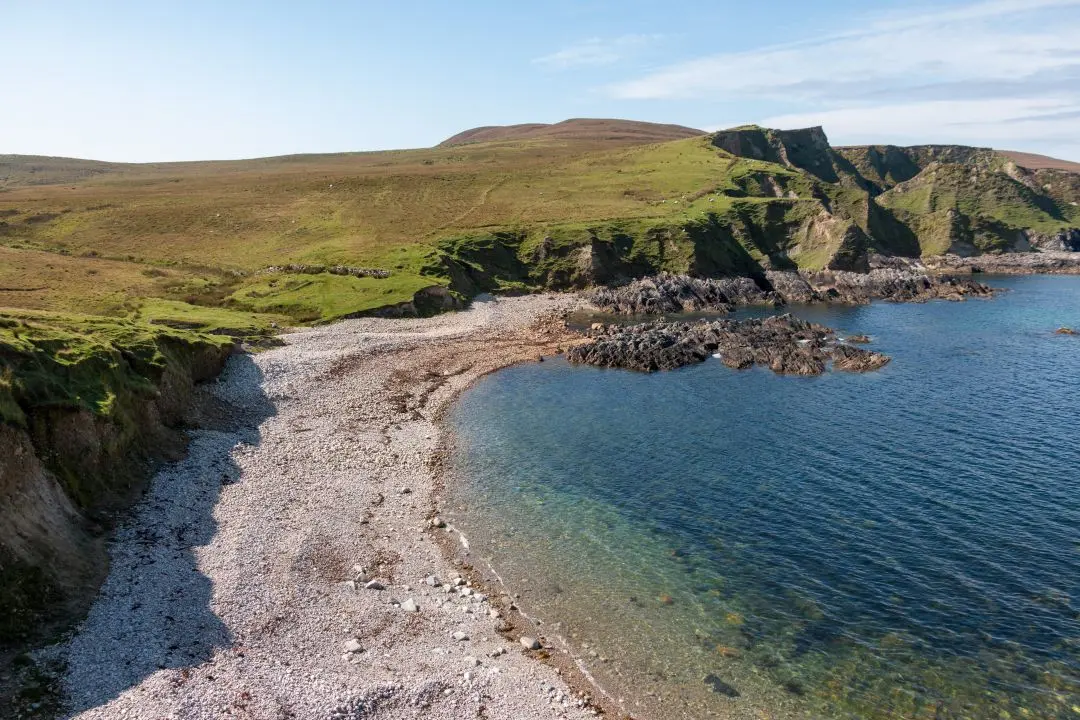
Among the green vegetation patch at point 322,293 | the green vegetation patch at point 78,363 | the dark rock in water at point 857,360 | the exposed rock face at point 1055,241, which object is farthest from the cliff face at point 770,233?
the green vegetation patch at point 78,363

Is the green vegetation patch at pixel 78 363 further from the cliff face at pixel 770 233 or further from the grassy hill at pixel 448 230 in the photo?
the cliff face at pixel 770 233

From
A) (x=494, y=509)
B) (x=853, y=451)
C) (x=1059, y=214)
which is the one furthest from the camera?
(x=1059, y=214)

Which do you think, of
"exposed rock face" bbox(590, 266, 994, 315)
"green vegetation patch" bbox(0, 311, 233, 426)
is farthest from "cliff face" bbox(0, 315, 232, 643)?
"exposed rock face" bbox(590, 266, 994, 315)

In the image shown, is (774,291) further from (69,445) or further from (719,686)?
(69,445)

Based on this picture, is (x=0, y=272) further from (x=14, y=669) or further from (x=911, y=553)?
(x=911, y=553)

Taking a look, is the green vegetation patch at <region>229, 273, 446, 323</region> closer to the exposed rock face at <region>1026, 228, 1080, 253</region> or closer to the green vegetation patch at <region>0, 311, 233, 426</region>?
the green vegetation patch at <region>0, 311, 233, 426</region>

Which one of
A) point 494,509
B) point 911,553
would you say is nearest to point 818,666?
point 911,553
